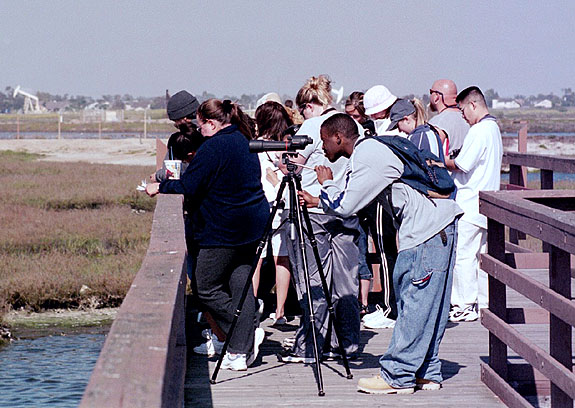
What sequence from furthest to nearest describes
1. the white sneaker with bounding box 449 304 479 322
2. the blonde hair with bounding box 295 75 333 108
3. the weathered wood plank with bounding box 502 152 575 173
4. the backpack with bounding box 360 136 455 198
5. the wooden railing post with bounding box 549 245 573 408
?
the weathered wood plank with bounding box 502 152 575 173 → the white sneaker with bounding box 449 304 479 322 → the blonde hair with bounding box 295 75 333 108 → the backpack with bounding box 360 136 455 198 → the wooden railing post with bounding box 549 245 573 408

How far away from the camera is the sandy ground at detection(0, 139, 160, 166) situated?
57.9 m

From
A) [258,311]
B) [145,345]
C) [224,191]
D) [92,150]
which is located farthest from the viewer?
[92,150]

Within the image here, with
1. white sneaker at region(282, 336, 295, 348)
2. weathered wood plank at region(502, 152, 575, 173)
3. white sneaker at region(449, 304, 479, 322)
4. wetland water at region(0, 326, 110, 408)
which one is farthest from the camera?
wetland water at region(0, 326, 110, 408)

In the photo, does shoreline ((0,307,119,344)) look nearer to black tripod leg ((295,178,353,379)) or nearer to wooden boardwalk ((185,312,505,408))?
wooden boardwalk ((185,312,505,408))

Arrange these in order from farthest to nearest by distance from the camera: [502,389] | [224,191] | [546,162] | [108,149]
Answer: [108,149], [546,162], [224,191], [502,389]

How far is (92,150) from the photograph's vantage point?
67500 millimetres

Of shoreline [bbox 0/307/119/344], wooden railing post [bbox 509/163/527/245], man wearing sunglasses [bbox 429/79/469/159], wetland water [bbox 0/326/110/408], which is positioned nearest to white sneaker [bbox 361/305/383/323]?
man wearing sunglasses [bbox 429/79/469/159]

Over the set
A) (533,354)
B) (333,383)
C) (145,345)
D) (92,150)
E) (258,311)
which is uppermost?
(145,345)

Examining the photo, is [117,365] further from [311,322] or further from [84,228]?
[84,228]

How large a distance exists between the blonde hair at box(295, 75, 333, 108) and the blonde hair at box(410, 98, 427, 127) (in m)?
0.66

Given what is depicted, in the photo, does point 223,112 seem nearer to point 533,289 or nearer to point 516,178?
point 533,289

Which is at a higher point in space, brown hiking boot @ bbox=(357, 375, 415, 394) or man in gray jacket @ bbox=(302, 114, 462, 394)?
man in gray jacket @ bbox=(302, 114, 462, 394)

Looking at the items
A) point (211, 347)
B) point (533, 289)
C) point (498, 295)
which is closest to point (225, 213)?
point (211, 347)

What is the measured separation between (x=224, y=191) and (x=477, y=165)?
2381 millimetres
